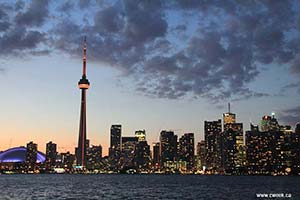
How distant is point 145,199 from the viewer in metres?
Answer: 91.9

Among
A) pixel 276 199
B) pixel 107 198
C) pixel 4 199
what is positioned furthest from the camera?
pixel 107 198

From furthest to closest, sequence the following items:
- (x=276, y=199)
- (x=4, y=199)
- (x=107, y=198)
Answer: (x=107, y=198) → (x=4, y=199) → (x=276, y=199)

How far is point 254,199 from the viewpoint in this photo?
91.6 meters

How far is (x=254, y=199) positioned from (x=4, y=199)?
52571 mm

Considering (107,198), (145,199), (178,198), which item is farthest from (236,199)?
(107,198)

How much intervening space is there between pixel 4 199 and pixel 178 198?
36.9 metres

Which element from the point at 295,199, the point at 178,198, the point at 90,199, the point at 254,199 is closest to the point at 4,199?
the point at 90,199

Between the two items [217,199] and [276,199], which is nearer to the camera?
[276,199]

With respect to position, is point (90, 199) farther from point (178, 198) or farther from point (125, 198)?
point (178, 198)

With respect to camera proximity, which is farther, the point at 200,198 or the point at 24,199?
the point at 200,198

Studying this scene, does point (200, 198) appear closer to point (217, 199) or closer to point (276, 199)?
point (217, 199)

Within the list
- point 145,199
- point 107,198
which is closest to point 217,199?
point 145,199

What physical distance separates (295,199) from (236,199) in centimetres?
1349

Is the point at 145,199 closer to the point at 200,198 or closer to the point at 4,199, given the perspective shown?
the point at 200,198
